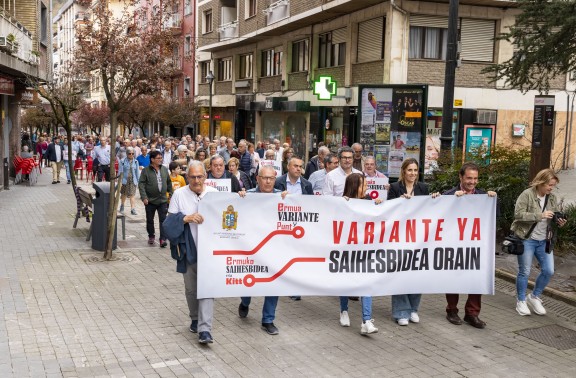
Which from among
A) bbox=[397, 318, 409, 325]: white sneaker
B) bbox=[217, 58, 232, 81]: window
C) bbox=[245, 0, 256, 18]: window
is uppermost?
bbox=[245, 0, 256, 18]: window

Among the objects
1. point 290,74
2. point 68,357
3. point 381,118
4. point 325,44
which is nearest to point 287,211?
point 68,357

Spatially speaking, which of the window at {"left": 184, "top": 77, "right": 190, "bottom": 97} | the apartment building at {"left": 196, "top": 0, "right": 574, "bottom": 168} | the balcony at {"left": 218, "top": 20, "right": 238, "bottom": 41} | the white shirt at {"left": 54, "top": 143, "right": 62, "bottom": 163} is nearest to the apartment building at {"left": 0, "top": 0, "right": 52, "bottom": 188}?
the white shirt at {"left": 54, "top": 143, "right": 62, "bottom": 163}

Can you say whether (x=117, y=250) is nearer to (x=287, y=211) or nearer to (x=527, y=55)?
(x=287, y=211)

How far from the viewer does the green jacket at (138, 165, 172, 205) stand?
12086mm

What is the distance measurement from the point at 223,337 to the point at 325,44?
23.4 metres

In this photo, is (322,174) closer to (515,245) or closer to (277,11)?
(515,245)

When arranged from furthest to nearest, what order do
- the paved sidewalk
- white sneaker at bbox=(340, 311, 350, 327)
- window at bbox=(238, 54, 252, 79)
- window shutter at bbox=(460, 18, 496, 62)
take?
1. window at bbox=(238, 54, 252, 79)
2. window shutter at bbox=(460, 18, 496, 62)
3. white sneaker at bbox=(340, 311, 350, 327)
4. the paved sidewalk

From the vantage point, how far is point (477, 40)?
24062 mm

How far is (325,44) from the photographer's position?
28.9 meters

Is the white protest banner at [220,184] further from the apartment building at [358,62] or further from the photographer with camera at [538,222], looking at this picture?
the apartment building at [358,62]

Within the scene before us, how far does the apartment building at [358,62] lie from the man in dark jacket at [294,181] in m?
7.79

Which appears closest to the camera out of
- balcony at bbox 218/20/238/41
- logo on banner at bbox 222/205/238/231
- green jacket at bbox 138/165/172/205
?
logo on banner at bbox 222/205/238/231

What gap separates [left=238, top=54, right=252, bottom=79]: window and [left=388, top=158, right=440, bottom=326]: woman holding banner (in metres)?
31.5

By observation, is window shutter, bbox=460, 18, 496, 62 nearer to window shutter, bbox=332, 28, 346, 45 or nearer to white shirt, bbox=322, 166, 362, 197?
window shutter, bbox=332, 28, 346, 45
